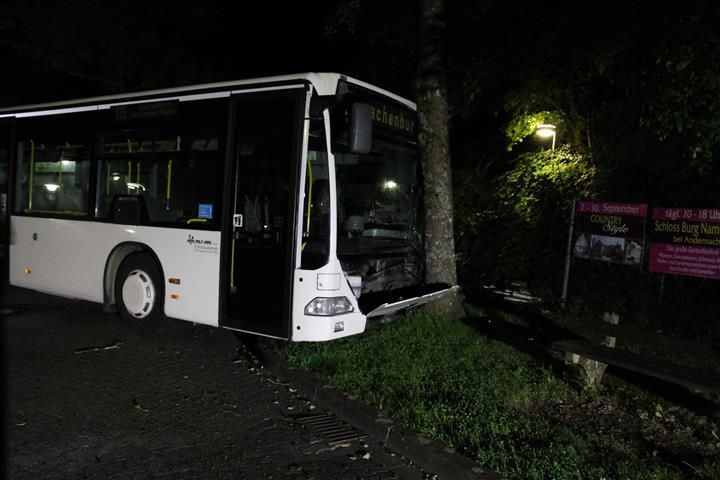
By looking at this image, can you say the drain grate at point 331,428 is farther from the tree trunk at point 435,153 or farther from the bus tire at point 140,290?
the tree trunk at point 435,153

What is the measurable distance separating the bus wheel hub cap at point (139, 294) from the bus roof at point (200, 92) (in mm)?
2241

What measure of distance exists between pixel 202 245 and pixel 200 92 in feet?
5.89

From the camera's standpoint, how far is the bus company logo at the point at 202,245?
662cm

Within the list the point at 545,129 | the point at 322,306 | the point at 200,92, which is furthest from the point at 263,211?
the point at 545,129

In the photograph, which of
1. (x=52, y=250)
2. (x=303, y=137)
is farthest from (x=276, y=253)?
(x=52, y=250)

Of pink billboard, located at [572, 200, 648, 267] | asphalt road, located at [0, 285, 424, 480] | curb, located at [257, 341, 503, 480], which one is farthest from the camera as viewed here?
pink billboard, located at [572, 200, 648, 267]

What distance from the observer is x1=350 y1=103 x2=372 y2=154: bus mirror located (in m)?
5.48

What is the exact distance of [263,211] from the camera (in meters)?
6.25

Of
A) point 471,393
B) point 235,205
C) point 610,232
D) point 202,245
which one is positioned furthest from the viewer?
point 610,232

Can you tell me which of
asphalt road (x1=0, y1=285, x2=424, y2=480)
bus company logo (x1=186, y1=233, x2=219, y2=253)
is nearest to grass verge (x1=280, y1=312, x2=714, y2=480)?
asphalt road (x1=0, y1=285, x2=424, y2=480)

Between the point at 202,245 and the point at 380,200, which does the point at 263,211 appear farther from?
the point at 380,200

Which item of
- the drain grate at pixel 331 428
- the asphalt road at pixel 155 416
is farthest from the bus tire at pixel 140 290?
the drain grate at pixel 331 428

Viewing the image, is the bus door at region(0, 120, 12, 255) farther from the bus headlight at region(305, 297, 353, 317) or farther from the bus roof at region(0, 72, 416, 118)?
the bus headlight at region(305, 297, 353, 317)

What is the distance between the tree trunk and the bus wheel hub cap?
3.57 m
